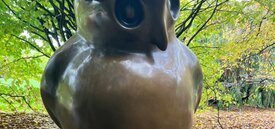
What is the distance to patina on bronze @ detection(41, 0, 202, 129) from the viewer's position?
3.42ft

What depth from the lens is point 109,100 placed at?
1.04 meters

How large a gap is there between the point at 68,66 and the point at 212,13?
93.7 inches

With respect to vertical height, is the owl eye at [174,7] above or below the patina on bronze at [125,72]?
above

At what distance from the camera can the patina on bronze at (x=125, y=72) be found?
104 centimetres

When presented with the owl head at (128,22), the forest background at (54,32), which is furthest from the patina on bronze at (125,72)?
the forest background at (54,32)

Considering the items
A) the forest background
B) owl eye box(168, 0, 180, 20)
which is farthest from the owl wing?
the forest background

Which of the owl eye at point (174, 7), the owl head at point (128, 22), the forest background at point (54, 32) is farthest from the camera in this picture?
the forest background at point (54, 32)

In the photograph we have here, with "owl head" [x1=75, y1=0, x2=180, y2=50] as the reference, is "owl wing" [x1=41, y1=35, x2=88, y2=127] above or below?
below

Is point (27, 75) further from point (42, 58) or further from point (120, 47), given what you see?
point (120, 47)

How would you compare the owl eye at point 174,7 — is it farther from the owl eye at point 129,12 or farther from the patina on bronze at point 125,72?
the owl eye at point 129,12

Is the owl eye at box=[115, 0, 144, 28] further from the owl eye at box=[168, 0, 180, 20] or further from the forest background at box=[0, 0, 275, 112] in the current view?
the forest background at box=[0, 0, 275, 112]

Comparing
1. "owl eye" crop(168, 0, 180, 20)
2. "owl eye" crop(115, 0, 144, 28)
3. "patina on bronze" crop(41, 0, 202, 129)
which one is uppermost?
"owl eye" crop(168, 0, 180, 20)

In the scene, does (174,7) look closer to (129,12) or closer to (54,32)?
(129,12)

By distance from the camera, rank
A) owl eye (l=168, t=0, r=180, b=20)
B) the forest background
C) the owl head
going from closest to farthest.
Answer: the owl head < owl eye (l=168, t=0, r=180, b=20) < the forest background
